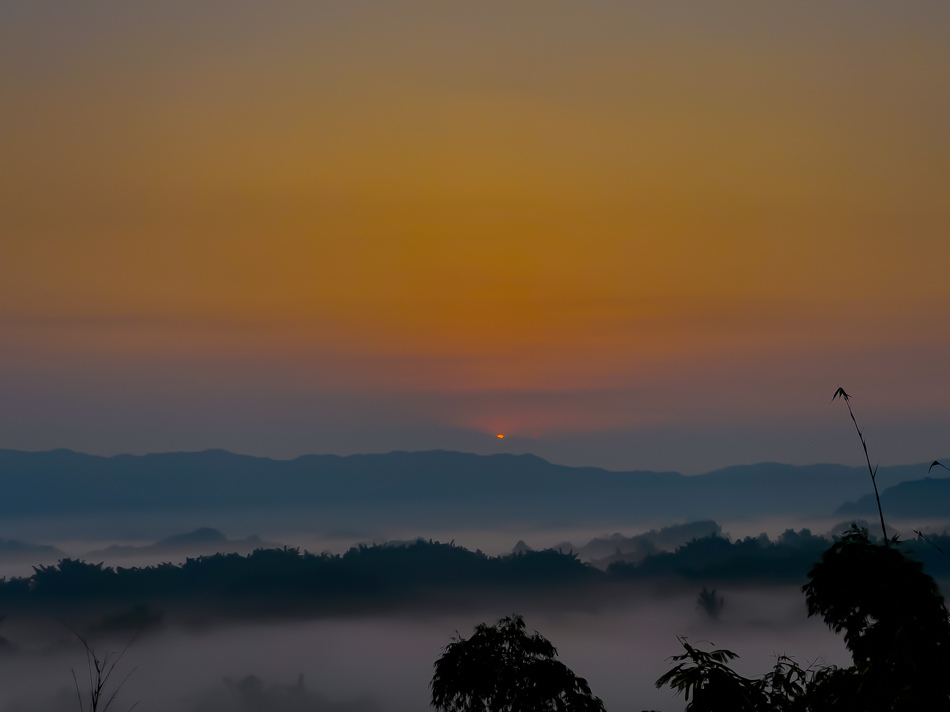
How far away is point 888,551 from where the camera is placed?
3156 centimetres

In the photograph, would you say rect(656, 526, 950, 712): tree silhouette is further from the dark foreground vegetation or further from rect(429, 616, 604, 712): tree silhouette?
rect(429, 616, 604, 712): tree silhouette

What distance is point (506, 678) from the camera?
3578cm

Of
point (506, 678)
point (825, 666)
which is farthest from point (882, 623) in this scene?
point (506, 678)

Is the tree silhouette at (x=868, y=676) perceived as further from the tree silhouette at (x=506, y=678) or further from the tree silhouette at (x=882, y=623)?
the tree silhouette at (x=506, y=678)

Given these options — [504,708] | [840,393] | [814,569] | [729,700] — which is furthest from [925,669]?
[504,708]

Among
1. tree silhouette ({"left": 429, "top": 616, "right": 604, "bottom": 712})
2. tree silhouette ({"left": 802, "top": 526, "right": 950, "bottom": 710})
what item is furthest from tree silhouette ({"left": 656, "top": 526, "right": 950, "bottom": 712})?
tree silhouette ({"left": 429, "top": 616, "right": 604, "bottom": 712})

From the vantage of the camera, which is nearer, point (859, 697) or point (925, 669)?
point (925, 669)

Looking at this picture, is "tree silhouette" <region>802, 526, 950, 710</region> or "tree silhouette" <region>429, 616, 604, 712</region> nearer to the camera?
"tree silhouette" <region>802, 526, 950, 710</region>

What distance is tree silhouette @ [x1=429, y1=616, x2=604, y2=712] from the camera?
3500 centimetres

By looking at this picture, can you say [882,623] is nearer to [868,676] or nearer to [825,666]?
[825,666]

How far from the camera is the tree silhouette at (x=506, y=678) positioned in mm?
35000

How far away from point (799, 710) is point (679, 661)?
3451mm

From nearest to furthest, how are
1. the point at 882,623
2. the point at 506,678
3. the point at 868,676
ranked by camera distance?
the point at 868,676
the point at 882,623
the point at 506,678

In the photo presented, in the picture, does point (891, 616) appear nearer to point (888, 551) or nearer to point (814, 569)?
→ point (888, 551)
